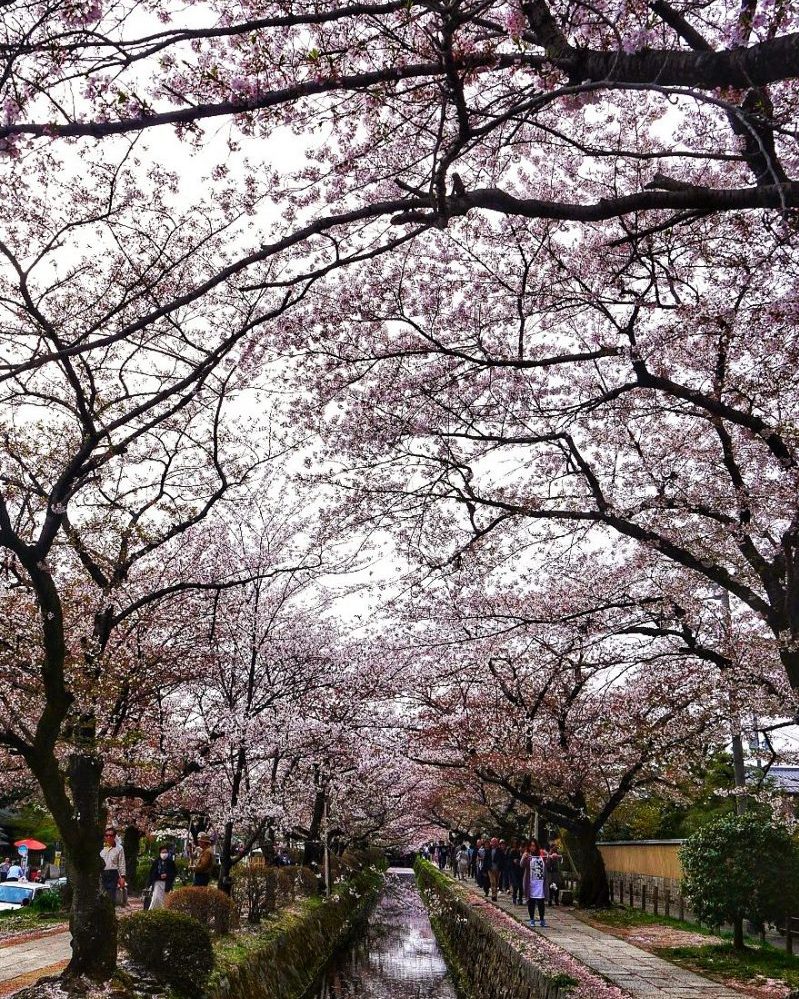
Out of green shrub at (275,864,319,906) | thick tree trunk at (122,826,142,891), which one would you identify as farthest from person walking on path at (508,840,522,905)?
thick tree trunk at (122,826,142,891)

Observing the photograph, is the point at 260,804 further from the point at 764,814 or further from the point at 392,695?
the point at 764,814

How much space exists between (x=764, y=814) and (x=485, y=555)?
5.57 m

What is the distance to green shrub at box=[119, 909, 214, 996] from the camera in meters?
8.62

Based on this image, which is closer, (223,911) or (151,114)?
(151,114)

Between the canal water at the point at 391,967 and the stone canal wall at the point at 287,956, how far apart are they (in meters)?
0.41

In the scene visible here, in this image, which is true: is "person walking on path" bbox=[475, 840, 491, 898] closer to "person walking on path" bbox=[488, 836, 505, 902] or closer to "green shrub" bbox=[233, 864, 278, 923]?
"person walking on path" bbox=[488, 836, 505, 902]

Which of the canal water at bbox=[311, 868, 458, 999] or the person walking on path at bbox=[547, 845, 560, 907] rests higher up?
the person walking on path at bbox=[547, 845, 560, 907]

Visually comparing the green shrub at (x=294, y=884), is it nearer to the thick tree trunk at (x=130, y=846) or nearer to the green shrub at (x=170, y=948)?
the thick tree trunk at (x=130, y=846)

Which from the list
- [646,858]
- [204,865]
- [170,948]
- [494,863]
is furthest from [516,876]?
[170,948]

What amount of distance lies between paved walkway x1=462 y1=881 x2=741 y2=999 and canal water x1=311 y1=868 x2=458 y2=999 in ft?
12.0

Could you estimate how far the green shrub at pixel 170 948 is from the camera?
28.3 feet

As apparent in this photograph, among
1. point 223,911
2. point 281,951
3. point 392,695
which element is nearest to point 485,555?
point 223,911

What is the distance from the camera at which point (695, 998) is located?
8.41 m

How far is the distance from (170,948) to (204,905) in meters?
2.74
